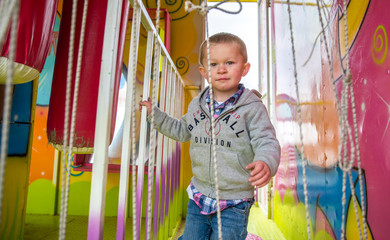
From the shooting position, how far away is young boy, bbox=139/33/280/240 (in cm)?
76

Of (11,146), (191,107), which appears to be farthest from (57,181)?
(191,107)

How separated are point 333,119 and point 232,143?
0.39 metres

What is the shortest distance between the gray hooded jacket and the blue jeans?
0.04 m

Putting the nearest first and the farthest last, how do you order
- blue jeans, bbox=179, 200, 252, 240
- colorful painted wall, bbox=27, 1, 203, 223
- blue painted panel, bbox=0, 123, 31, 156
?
blue jeans, bbox=179, 200, 252, 240 → blue painted panel, bbox=0, 123, 31, 156 → colorful painted wall, bbox=27, 1, 203, 223

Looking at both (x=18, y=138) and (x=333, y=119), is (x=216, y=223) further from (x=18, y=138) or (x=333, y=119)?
(x=18, y=138)

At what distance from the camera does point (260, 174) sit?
1.83 ft

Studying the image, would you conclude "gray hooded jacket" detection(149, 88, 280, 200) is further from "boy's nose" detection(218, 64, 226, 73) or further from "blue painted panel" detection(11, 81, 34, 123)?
"blue painted panel" detection(11, 81, 34, 123)

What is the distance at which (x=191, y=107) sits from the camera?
891mm

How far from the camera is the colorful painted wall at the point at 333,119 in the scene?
0.64m

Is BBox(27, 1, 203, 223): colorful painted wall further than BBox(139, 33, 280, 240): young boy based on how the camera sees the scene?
Yes

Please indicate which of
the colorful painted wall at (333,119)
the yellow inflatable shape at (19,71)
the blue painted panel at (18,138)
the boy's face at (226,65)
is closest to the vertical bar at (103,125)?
the yellow inflatable shape at (19,71)

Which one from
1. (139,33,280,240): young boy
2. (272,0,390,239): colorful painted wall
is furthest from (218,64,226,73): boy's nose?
(272,0,390,239): colorful painted wall

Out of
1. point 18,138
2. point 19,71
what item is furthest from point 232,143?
point 18,138

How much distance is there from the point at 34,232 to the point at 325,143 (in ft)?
5.25
